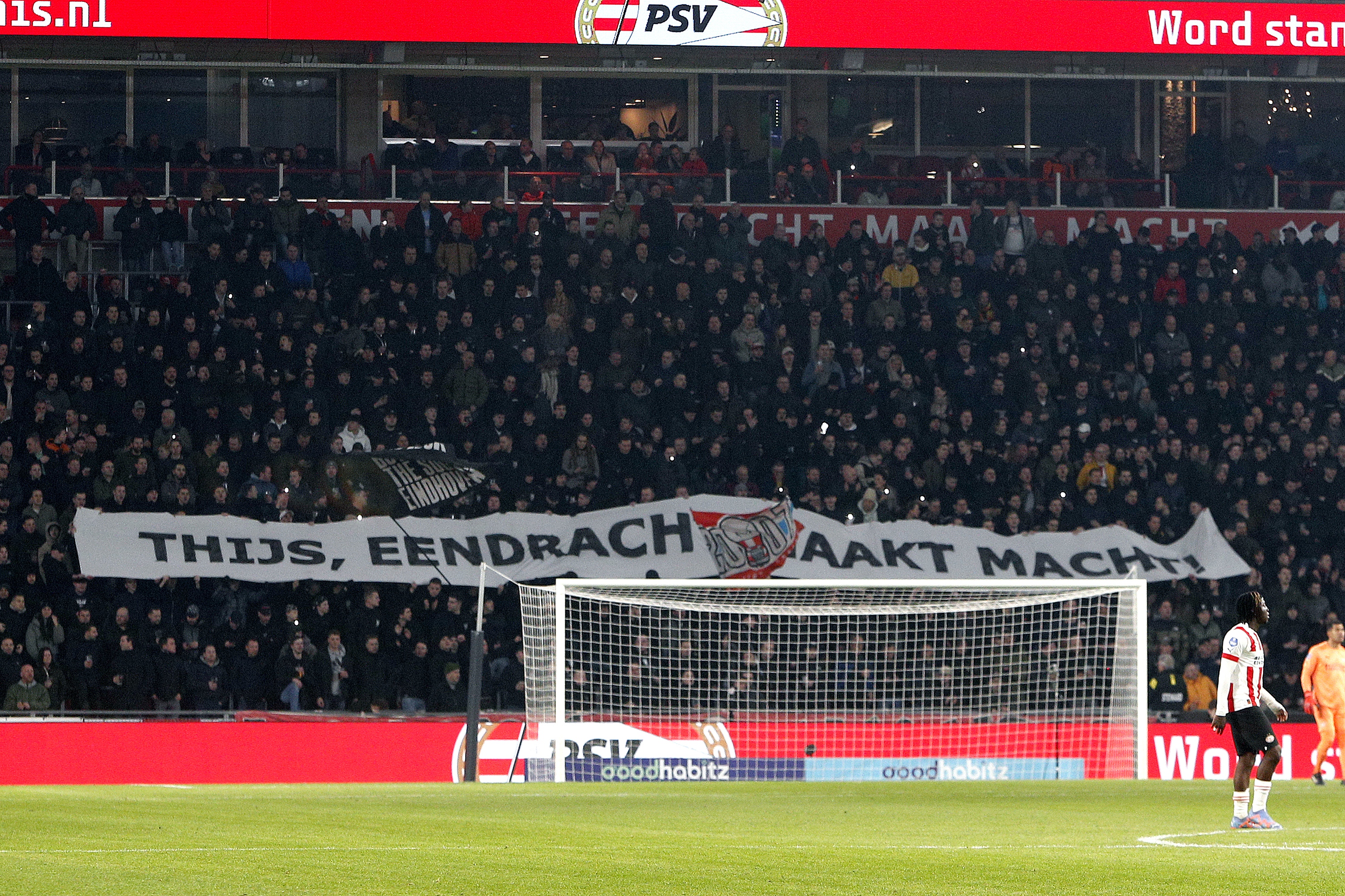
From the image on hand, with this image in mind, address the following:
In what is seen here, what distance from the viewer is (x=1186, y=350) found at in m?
24.1

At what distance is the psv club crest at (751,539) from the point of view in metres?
20.5

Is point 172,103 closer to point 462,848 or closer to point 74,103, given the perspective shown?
point 74,103

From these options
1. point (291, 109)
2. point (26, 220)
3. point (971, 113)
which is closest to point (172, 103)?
point (291, 109)

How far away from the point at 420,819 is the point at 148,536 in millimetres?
8812

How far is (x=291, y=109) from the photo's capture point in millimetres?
28312

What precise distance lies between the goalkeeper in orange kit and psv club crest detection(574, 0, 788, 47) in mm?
9738

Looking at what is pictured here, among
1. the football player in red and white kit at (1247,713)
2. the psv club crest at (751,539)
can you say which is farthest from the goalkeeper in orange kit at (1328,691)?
the football player in red and white kit at (1247,713)

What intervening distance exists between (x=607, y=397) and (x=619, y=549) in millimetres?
2679

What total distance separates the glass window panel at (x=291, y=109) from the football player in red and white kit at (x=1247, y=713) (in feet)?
65.2

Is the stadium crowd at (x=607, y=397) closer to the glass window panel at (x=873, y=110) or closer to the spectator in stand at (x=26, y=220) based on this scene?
the spectator in stand at (x=26, y=220)

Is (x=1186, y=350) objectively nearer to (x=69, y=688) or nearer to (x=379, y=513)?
(x=379, y=513)

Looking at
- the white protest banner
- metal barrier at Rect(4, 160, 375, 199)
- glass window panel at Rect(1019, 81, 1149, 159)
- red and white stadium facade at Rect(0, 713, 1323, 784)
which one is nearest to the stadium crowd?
the white protest banner

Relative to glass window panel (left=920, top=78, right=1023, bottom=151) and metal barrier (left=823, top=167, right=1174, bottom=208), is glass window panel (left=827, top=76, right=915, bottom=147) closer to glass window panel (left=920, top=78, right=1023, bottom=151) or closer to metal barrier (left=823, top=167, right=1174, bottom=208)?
glass window panel (left=920, top=78, right=1023, bottom=151)

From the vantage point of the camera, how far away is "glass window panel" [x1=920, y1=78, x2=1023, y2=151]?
2953 cm
